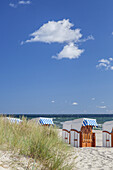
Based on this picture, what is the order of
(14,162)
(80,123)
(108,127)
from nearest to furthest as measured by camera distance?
1. (14,162)
2. (80,123)
3. (108,127)

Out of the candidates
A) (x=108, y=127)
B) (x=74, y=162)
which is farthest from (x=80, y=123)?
(x=74, y=162)

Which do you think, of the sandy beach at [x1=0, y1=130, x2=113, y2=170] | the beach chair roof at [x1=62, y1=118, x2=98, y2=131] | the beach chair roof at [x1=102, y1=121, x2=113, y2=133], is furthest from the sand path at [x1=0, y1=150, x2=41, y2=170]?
the beach chair roof at [x1=102, y1=121, x2=113, y2=133]

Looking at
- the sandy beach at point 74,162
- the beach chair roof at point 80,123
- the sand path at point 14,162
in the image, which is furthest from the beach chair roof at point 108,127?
the sand path at point 14,162

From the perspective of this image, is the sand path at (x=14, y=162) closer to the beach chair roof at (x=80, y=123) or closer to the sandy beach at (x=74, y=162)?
the sandy beach at (x=74, y=162)

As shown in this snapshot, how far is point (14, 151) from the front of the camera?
5.07 m

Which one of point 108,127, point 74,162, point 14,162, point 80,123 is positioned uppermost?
point 80,123

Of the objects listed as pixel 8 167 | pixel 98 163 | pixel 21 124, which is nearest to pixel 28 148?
pixel 8 167

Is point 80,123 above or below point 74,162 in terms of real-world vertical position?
above

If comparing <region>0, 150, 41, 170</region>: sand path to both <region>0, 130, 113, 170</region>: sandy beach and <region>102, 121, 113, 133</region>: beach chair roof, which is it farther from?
<region>102, 121, 113, 133</region>: beach chair roof

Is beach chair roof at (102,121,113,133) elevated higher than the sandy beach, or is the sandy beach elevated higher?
beach chair roof at (102,121,113,133)

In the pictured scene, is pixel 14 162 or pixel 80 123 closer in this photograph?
pixel 14 162

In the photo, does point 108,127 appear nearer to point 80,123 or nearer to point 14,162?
point 80,123

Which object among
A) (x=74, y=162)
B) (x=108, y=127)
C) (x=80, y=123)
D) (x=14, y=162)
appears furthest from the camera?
(x=108, y=127)

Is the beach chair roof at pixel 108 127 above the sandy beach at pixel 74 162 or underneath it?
above
